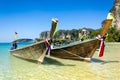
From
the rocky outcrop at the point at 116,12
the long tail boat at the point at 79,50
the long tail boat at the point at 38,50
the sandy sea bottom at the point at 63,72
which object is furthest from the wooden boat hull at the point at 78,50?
the rocky outcrop at the point at 116,12

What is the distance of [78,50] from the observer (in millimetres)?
17219

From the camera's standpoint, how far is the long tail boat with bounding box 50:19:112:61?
16.6 metres

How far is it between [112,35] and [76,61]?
72740mm

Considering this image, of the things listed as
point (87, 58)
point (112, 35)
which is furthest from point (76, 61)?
point (112, 35)

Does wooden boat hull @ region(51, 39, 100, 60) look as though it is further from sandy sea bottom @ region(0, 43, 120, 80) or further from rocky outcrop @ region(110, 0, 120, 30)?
rocky outcrop @ region(110, 0, 120, 30)

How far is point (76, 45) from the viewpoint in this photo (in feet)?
55.8

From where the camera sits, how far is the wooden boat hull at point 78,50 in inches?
657

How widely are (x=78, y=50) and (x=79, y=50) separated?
0.23 feet

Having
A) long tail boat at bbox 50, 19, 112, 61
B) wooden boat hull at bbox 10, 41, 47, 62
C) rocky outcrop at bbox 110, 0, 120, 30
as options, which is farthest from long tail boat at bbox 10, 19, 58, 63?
rocky outcrop at bbox 110, 0, 120, 30

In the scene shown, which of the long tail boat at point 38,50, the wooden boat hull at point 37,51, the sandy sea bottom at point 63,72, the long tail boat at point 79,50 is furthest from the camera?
the long tail boat at point 79,50

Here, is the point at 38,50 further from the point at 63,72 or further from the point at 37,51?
the point at 63,72

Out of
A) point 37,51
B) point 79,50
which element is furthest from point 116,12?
point 37,51

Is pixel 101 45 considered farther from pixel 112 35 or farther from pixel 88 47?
pixel 112 35

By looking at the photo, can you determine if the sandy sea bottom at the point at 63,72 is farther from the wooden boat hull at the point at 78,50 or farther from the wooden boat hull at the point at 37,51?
the wooden boat hull at the point at 78,50
